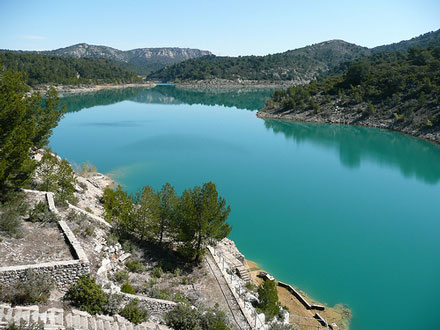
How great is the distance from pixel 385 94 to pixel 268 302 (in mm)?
77197

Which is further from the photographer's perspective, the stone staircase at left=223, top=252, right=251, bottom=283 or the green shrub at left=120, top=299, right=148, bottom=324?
the stone staircase at left=223, top=252, right=251, bottom=283

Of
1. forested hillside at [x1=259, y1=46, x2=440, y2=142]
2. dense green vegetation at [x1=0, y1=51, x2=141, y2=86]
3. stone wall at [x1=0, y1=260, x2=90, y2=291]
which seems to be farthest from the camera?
dense green vegetation at [x1=0, y1=51, x2=141, y2=86]

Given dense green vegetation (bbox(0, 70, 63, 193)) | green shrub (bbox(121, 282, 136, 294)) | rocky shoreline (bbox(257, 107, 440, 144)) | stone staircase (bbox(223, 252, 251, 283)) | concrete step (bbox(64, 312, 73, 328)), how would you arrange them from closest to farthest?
concrete step (bbox(64, 312, 73, 328)) < green shrub (bbox(121, 282, 136, 294)) < dense green vegetation (bbox(0, 70, 63, 193)) < stone staircase (bbox(223, 252, 251, 283)) < rocky shoreline (bbox(257, 107, 440, 144))

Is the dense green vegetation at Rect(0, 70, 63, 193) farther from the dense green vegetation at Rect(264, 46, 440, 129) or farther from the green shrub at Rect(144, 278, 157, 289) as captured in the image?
the dense green vegetation at Rect(264, 46, 440, 129)

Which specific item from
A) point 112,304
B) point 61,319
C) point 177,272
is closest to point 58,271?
point 61,319

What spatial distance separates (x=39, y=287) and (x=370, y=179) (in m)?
39.8

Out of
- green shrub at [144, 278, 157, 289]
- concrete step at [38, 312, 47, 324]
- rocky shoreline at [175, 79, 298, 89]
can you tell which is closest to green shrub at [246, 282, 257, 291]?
green shrub at [144, 278, 157, 289]

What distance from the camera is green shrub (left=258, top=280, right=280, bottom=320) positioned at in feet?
51.7

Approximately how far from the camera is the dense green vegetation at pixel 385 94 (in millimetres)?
68875

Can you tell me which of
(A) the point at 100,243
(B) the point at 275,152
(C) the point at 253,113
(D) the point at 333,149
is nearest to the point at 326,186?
(B) the point at 275,152

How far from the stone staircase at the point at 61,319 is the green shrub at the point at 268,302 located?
5617 millimetres

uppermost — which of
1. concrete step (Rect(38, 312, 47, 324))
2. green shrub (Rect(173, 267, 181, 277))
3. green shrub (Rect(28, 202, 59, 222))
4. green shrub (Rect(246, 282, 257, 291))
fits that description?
green shrub (Rect(28, 202, 59, 222))

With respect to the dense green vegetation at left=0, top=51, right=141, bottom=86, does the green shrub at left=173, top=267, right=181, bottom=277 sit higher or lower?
lower

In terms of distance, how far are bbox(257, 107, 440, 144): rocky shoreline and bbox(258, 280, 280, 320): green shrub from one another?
57.5 metres
